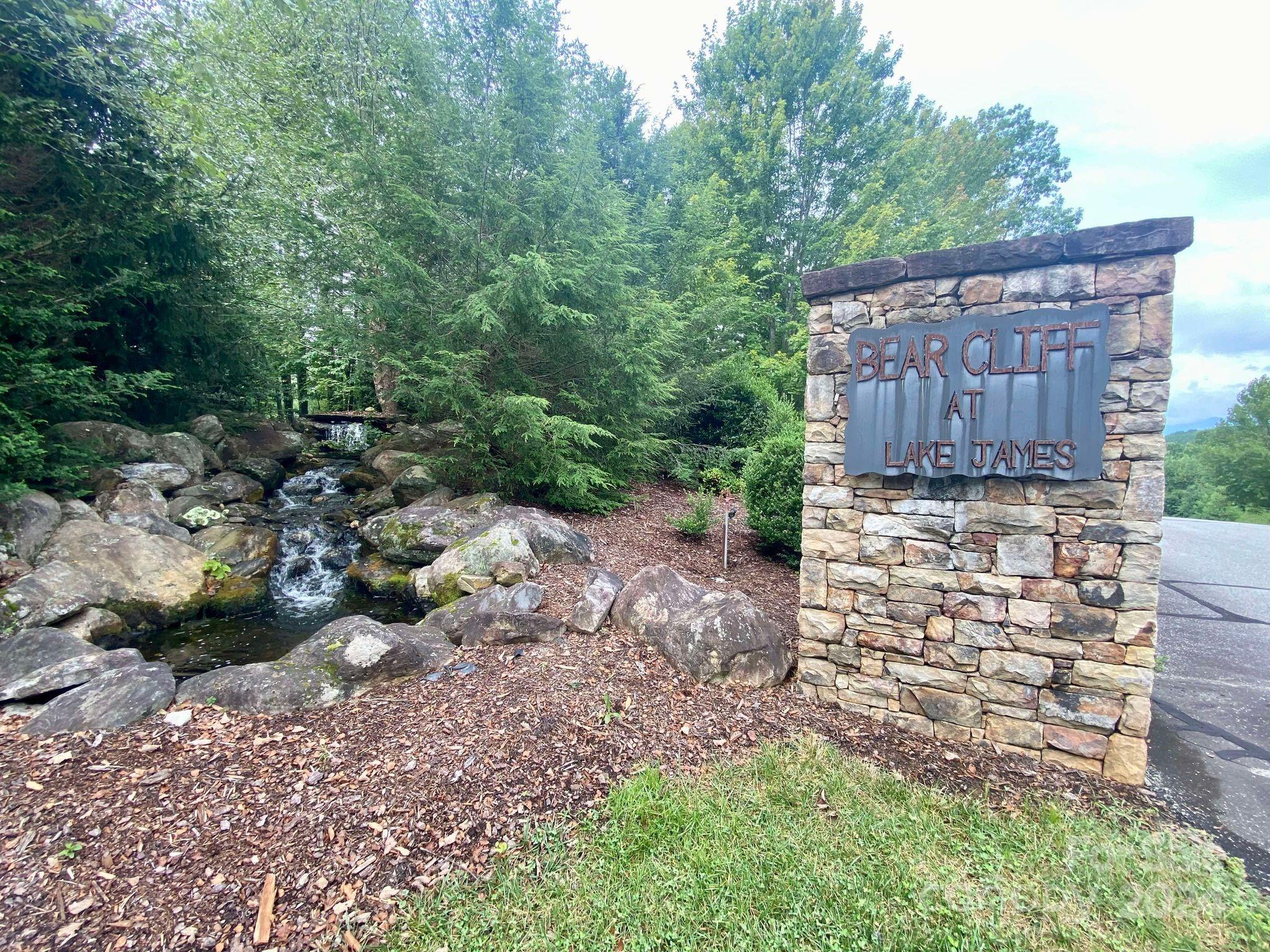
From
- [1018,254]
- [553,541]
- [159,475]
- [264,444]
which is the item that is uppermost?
[1018,254]

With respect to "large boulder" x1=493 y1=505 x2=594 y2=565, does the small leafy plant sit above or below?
below

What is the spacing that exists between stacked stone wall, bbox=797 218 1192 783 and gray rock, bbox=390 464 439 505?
577cm

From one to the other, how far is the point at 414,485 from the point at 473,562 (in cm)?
285

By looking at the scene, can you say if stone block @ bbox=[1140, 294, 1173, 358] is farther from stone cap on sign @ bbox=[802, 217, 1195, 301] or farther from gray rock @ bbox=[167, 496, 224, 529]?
gray rock @ bbox=[167, 496, 224, 529]

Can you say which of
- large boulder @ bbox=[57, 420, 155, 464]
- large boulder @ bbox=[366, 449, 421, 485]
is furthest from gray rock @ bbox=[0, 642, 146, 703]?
large boulder @ bbox=[366, 449, 421, 485]

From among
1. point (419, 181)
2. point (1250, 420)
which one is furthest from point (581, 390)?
point (1250, 420)

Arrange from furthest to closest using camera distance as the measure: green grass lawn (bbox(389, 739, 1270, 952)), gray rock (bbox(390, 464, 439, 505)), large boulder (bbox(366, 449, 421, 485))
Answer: large boulder (bbox(366, 449, 421, 485)) < gray rock (bbox(390, 464, 439, 505)) < green grass lawn (bbox(389, 739, 1270, 952))

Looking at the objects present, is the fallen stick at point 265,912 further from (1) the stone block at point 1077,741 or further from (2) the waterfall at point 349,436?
(2) the waterfall at point 349,436

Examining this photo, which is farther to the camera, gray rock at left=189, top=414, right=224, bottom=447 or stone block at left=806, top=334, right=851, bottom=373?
gray rock at left=189, top=414, right=224, bottom=447

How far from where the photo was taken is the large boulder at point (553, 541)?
550 cm

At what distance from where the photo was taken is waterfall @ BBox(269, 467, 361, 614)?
5832 millimetres

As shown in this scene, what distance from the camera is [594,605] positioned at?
416 centimetres

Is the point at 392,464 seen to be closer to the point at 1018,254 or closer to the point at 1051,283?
the point at 1018,254

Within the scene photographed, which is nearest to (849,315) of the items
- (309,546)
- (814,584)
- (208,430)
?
(814,584)
